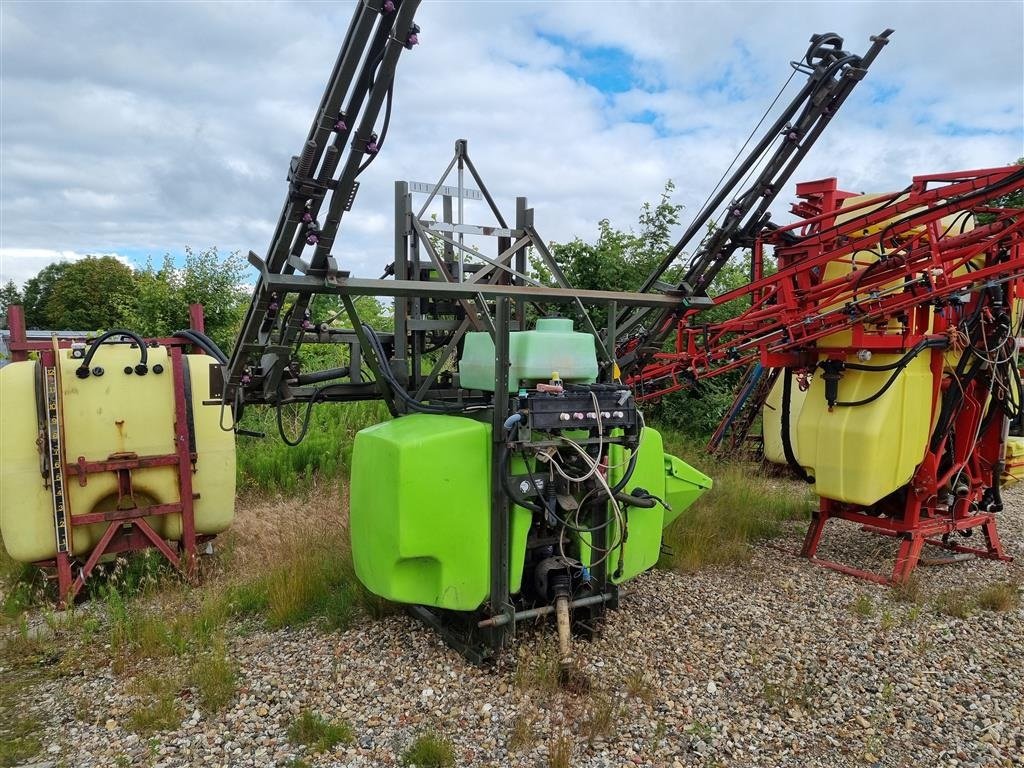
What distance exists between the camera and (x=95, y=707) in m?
3.74

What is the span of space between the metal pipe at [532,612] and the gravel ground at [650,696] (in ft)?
0.68

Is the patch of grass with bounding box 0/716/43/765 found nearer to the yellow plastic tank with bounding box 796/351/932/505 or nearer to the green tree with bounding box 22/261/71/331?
the yellow plastic tank with bounding box 796/351/932/505

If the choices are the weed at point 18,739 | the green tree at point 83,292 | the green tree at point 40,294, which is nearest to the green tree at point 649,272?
the weed at point 18,739

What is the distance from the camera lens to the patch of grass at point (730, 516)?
5.92 metres

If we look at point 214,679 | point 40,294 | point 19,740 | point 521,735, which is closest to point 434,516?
point 521,735

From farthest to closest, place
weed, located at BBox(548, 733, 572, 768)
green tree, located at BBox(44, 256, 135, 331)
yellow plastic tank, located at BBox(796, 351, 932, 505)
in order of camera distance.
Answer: green tree, located at BBox(44, 256, 135, 331)
yellow plastic tank, located at BBox(796, 351, 932, 505)
weed, located at BBox(548, 733, 572, 768)

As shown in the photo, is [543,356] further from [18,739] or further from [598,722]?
[18,739]

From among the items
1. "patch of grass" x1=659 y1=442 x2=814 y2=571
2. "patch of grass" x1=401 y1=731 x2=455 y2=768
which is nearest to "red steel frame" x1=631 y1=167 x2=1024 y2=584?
"patch of grass" x1=659 y1=442 x2=814 y2=571

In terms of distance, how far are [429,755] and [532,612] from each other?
990 millimetres

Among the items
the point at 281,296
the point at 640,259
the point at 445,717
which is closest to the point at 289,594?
the point at 445,717

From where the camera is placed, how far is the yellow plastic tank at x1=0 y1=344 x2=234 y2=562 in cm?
501

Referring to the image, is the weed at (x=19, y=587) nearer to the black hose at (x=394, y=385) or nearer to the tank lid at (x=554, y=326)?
the black hose at (x=394, y=385)

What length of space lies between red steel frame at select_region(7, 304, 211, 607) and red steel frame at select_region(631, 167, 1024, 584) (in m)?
4.35

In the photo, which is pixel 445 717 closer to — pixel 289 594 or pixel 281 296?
pixel 289 594
